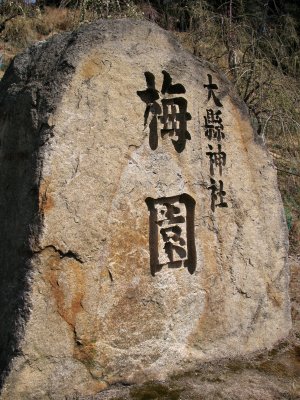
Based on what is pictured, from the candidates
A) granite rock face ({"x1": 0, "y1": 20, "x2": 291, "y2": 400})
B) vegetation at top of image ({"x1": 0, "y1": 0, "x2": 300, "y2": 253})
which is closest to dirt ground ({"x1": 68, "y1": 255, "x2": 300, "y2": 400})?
granite rock face ({"x1": 0, "y1": 20, "x2": 291, "y2": 400})

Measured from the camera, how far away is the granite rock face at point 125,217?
2389mm

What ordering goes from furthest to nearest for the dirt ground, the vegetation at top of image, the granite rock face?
the vegetation at top of image → the dirt ground → the granite rock face

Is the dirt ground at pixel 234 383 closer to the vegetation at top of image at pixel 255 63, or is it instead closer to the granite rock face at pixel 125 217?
the granite rock face at pixel 125 217

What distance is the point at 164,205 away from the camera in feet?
9.05

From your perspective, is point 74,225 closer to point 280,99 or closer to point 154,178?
point 154,178

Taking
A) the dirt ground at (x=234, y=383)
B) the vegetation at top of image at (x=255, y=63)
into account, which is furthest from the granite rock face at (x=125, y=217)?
the vegetation at top of image at (x=255, y=63)

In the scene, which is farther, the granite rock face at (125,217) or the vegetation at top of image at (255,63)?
the vegetation at top of image at (255,63)

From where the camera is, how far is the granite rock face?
94.0 inches

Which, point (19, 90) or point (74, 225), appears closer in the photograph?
point (74, 225)

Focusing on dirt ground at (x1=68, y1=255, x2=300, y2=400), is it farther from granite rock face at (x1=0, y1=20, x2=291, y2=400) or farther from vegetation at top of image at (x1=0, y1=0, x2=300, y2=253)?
vegetation at top of image at (x1=0, y1=0, x2=300, y2=253)

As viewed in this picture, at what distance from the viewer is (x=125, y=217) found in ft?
8.55

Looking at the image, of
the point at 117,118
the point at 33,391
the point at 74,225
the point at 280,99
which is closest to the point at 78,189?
the point at 74,225

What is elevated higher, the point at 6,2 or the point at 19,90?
the point at 6,2

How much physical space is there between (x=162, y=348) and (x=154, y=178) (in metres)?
0.90
